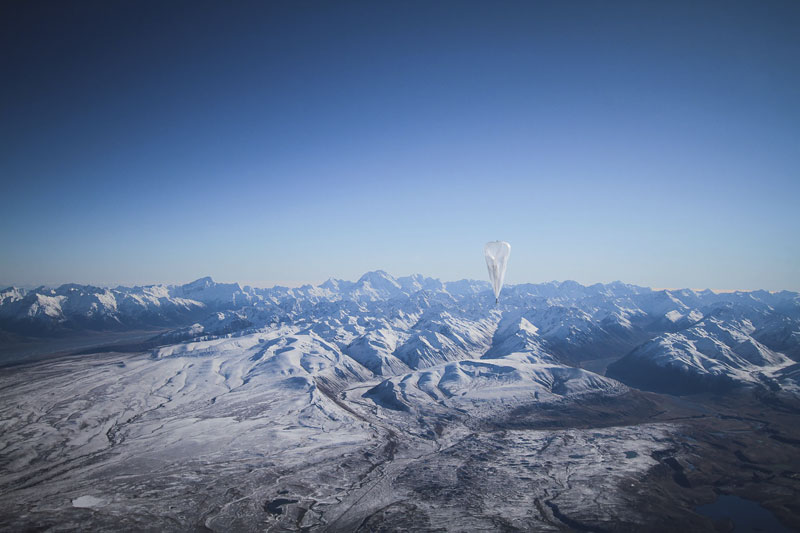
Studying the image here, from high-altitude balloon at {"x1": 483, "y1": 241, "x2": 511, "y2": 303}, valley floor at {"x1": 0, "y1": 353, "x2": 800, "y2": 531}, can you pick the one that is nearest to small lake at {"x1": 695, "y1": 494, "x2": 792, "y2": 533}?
valley floor at {"x1": 0, "y1": 353, "x2": 800, "y2": 531}

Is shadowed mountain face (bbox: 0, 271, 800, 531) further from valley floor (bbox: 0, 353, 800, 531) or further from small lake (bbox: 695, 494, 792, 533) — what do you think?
small lake (bbox: 695, 494, 792, 533)

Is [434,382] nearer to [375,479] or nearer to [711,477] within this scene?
[375,479]

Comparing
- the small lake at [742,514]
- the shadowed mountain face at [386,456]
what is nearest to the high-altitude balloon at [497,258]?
the shadowed mountain face at [386,456]

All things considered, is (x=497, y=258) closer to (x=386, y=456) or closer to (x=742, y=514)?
(x=386, y=456)

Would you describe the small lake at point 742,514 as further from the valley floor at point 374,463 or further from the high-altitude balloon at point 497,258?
the high-altitude balloon at point 497,258

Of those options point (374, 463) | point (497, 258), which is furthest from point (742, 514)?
point (374, 463)

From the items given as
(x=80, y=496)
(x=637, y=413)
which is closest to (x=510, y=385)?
(x=637, y=413)
